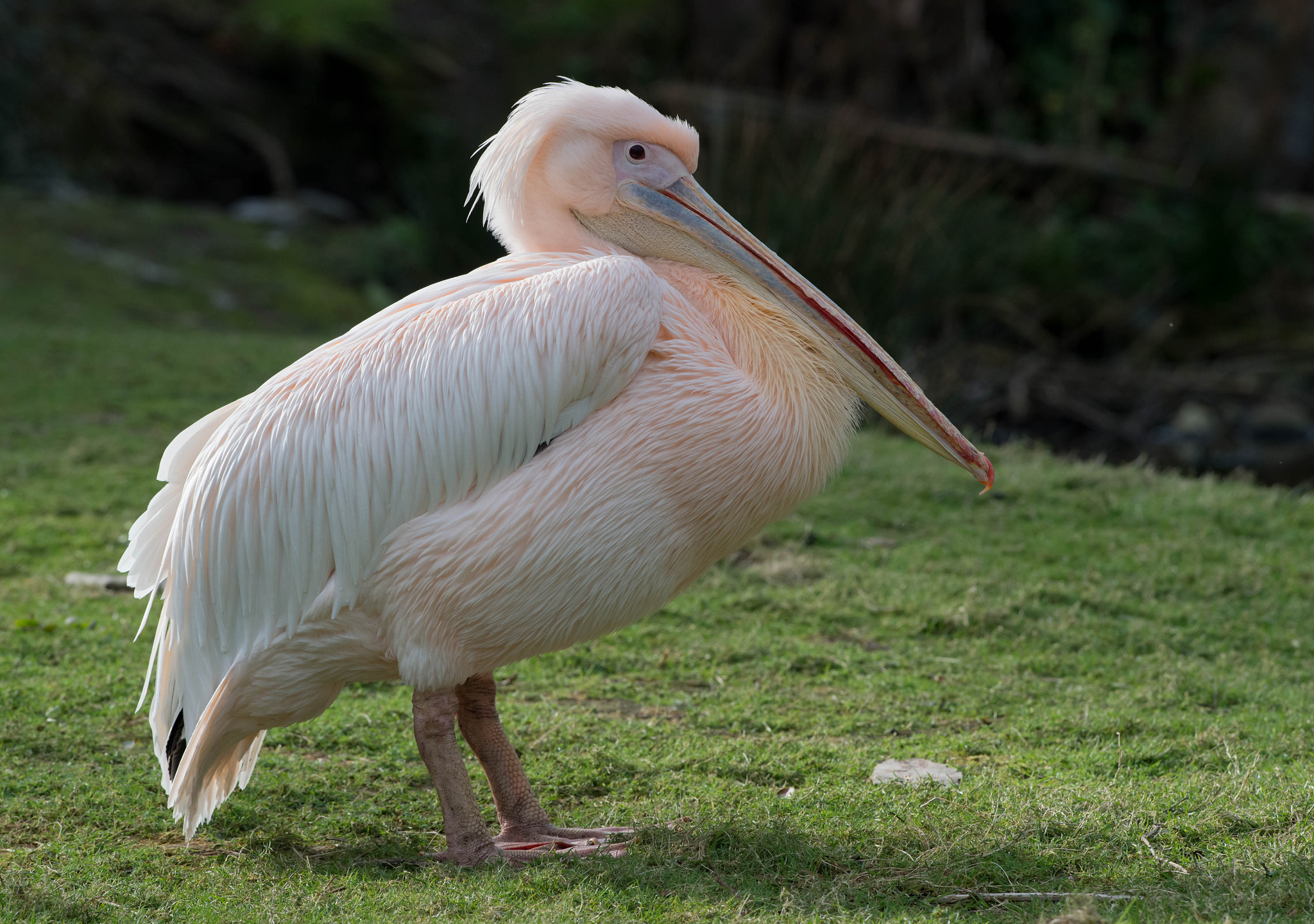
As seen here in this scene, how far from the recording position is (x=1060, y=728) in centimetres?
357

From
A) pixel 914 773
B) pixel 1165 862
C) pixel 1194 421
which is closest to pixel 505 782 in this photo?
pixel 914 773

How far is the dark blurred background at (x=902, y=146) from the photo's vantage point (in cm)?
921

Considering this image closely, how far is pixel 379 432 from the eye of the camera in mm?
2895

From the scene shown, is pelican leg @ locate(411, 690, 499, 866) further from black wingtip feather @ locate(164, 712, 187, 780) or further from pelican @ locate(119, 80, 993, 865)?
black wingtip feather @ locate(164, 712, 187, 780)

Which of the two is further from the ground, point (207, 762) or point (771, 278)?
point (771, 278)

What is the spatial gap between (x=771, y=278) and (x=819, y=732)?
1.31 m

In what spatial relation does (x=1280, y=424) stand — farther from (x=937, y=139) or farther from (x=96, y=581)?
(x=96, y=581)

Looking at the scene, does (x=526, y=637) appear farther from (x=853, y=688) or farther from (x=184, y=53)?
(x=184, y=53)

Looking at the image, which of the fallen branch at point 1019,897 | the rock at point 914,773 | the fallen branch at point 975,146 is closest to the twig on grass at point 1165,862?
the fallen branch at point 1019,897

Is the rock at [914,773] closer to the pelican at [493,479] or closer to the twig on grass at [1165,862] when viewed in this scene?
the twig on grass at [1165,862]

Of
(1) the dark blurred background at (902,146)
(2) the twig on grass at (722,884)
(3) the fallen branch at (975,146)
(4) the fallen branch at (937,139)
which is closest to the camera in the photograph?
(2) the twig on grass at (722,884)

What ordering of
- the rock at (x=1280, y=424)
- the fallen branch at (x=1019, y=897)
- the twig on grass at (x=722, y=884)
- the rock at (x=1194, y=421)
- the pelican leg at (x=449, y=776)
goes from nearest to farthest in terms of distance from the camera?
1. the fallen branch at (x=1019, y=897)
2. the twig on grass at (x=722, y=884)
3. the pelican leg at (x=449, y=776)
4. the rock at (x=1194, y=421)
5. the rock at (x=1280, y=424)

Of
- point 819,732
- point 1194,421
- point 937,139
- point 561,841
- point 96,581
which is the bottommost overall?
point 96,581

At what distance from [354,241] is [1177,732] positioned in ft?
32.2
